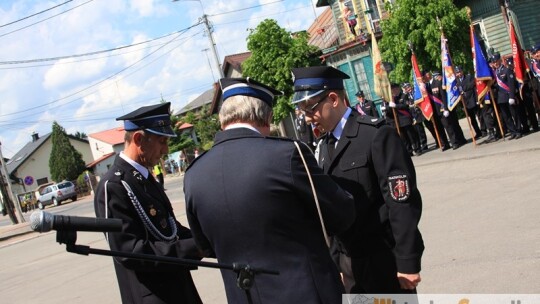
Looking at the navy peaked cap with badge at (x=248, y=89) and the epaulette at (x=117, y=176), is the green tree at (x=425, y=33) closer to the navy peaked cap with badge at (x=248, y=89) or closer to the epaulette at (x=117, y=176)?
the epaulette at (x=117, y=176)

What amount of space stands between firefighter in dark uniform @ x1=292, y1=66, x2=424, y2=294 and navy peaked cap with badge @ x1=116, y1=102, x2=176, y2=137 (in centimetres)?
87

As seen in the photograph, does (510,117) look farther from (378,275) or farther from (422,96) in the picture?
(378,275)

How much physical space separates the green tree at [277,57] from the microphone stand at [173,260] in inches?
1126

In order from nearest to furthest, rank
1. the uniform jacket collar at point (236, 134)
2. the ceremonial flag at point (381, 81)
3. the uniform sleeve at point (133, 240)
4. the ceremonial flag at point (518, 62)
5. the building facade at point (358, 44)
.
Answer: the uniform jacket collar at point (236, 134) < the uniform sleeve at point (133, 240) < the ceremonial flag at point (518, 62) < the ceremonial flag at point (381, 81) < the building facade at point (358, 44)

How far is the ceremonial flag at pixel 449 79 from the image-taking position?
1410 centimetres

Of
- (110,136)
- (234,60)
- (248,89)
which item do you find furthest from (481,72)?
(110,136)

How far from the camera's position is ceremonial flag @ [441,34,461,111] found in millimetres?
14102

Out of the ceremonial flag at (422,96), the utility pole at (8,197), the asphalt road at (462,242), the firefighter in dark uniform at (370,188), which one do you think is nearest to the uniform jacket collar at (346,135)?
the firefighter in dark uniform at (370,188)

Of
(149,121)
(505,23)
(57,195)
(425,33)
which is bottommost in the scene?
(57,195)

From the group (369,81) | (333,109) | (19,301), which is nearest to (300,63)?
(369,81)

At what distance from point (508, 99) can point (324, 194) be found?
11739 mm

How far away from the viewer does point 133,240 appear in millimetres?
3375

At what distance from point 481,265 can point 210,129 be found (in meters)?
44.2

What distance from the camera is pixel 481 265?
18.6 feet
